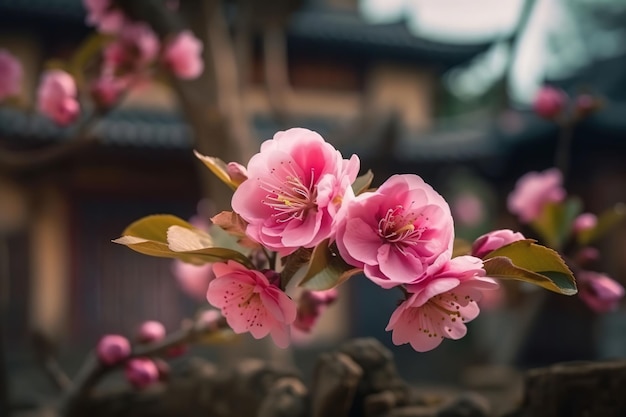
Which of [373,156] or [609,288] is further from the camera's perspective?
[373,156]

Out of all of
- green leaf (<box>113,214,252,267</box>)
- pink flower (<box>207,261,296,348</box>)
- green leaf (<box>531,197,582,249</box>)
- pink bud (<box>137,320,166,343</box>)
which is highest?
green leaf (<box>113,214,252,267</box>)

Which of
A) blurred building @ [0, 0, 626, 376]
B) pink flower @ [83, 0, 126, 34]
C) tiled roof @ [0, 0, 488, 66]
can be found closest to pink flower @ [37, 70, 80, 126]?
pink flower @ [83, 0, 126, 34]

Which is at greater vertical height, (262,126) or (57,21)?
(57,21)

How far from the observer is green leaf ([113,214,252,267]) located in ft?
2.69

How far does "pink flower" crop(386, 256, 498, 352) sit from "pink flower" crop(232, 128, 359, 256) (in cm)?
14

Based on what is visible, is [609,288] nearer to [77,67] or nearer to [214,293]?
[214,293]

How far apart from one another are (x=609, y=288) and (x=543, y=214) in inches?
19.1

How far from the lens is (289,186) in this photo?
2.66 ft

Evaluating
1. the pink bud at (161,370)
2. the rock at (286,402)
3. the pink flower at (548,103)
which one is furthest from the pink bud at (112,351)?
the pink flower at (548,103)

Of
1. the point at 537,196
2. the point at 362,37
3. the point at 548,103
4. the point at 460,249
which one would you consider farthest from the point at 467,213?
the point at 460,249

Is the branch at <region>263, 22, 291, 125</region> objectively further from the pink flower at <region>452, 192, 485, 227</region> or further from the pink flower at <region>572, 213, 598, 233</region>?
the pink flower at <region>452, 192, 485, 227</region>

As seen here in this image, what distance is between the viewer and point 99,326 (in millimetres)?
6977

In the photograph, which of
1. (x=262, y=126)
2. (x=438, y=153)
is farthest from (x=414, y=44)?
(x=262, y=126)

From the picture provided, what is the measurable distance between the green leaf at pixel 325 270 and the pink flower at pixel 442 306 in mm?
82
